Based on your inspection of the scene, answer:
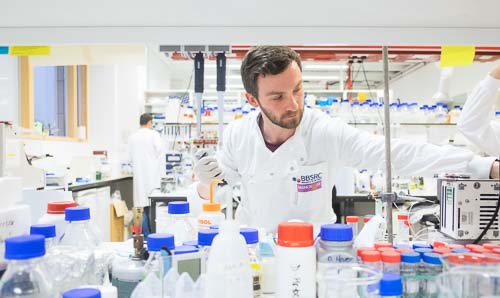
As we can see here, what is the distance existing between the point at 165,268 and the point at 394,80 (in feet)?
33.0

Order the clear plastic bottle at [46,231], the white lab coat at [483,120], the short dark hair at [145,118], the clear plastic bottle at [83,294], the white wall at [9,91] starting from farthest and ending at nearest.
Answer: the short dark hair at [145,118] < the white wall at [9,91] < the white lab coat at [483,120] < the clear plastic bottle at [46,231] < the clear plastic bottle at [83,294]

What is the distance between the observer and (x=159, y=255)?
2.58 feet

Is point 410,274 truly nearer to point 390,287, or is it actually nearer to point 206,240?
point 390,287

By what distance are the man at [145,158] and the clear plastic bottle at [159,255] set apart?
14.6 ft

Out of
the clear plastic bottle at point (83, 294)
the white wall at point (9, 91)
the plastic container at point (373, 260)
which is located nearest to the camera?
the clear plastic bottle at point (83, 294)

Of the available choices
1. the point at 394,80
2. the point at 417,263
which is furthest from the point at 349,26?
the point at 394,80

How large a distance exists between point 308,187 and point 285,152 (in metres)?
0.18

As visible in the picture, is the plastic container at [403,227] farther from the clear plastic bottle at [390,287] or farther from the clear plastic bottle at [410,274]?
the clear plastic bottle at [390,287]

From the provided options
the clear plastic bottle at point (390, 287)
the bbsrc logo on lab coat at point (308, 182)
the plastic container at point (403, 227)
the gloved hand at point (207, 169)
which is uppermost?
the gloved hand at point (207, 169)

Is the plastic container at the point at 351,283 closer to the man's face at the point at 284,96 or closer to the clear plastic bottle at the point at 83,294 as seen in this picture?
the clear plastic bottle at the point at 83,294

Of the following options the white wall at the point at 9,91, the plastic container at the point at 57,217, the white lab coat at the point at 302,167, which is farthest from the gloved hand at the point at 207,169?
the white wall at the point at 9,91

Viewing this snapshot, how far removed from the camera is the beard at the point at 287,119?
1.58m

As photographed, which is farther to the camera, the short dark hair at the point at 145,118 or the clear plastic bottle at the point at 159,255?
the short dark hair at the point at 145,118

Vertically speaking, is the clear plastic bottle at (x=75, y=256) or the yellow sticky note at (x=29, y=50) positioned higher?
the yellow sticky note at (x=29, y=50)
